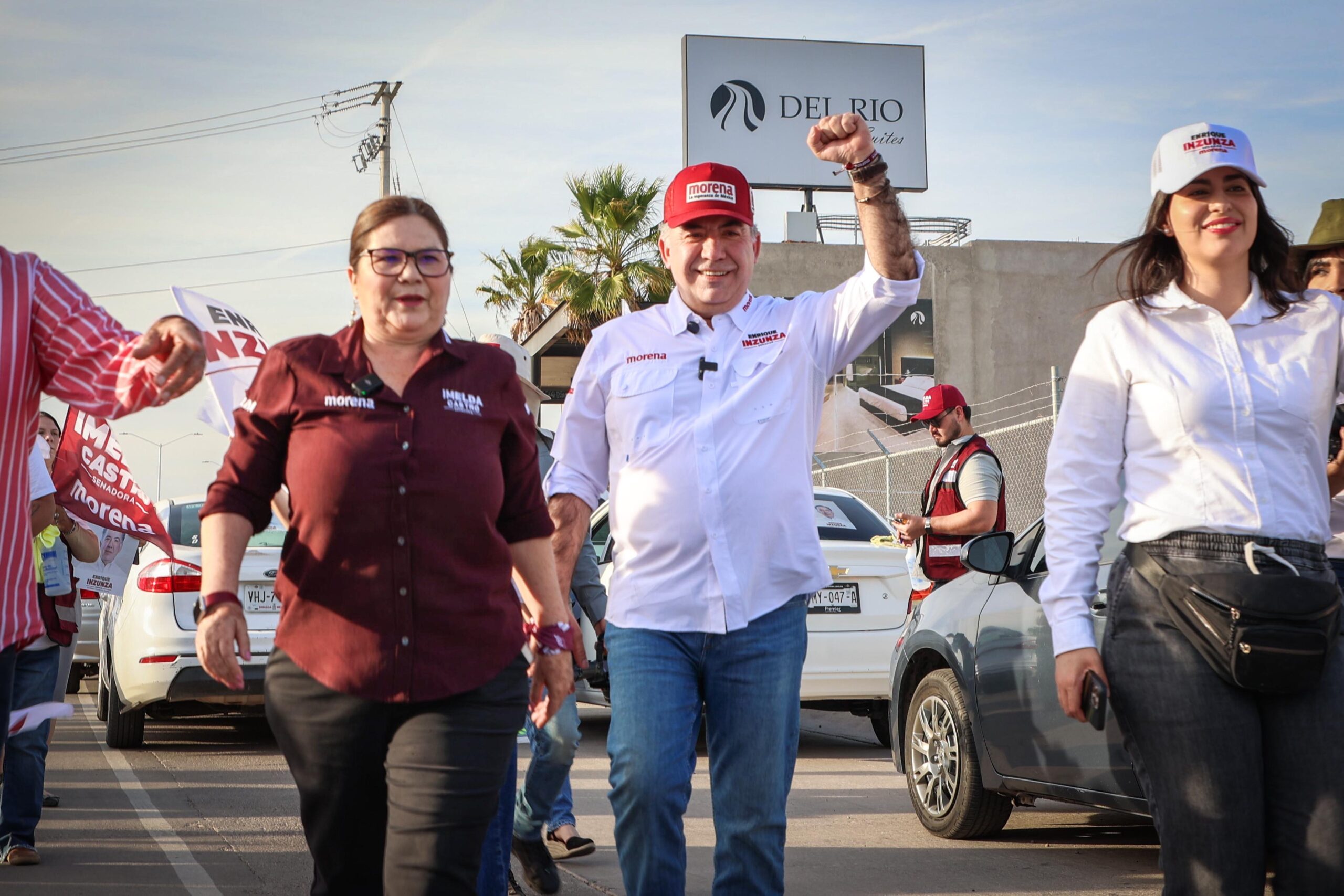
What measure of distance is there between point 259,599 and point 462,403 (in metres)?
6.72

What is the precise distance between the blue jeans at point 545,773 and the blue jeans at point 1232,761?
2.83m

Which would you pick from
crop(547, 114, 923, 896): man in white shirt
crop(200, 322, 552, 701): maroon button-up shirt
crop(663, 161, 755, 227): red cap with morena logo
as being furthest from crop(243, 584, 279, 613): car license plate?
crop(200, 322, 552, 701): maroon button-up shirt

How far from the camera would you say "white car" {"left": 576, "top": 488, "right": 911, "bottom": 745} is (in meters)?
9.20

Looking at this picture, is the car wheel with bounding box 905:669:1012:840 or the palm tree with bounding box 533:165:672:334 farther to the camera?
the palm tree with bounding box 533:165:672:334

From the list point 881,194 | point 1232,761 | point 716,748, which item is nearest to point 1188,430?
point 1232,761

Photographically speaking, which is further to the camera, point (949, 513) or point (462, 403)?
point (949, 513)

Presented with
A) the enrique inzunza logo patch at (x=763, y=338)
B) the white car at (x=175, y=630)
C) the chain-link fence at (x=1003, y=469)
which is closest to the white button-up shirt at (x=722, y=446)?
the enrique inzunza logo patch at (x=763, y=338)

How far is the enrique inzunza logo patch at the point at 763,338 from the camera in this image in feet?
12.6

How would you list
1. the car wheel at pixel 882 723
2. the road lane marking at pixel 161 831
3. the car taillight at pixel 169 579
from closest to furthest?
the road lane marking at pixel 161 831
the car taillight at pixel 169 579
the car wheel at pixel 882 723

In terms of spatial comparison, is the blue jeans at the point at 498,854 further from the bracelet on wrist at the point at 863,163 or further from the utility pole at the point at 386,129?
the utility pole at the point at 386,129

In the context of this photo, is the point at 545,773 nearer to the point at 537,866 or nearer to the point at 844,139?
the point at 537,866

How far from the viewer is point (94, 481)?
6438 millimetres

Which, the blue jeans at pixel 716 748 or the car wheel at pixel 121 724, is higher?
the blue jeans at pixel 716 748

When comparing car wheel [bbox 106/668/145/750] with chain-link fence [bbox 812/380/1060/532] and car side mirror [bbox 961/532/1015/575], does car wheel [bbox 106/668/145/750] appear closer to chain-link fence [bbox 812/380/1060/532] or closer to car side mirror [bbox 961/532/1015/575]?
car side mirror [bbox 961/532/1015/575]
